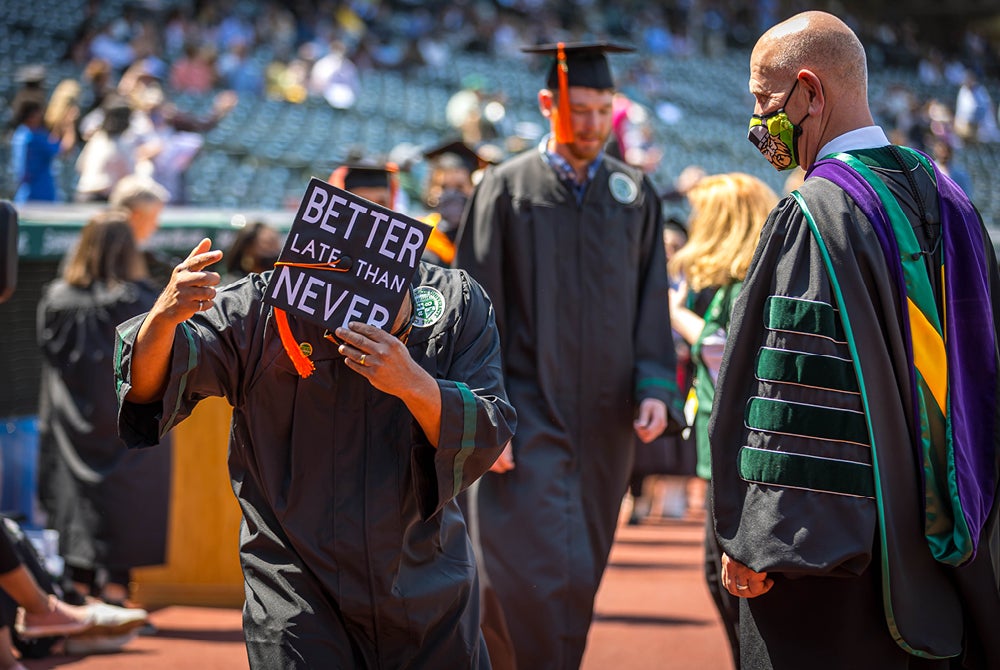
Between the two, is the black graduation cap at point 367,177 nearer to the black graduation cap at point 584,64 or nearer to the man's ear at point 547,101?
the man's ear at point 547,101

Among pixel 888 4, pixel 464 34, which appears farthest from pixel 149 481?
pixel 888 4

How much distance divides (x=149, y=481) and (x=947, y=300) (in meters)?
4.77

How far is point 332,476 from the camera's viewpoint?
9.86 ft

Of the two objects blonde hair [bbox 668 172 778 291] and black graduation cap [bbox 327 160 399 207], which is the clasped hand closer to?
blonde hair [bbox 668 172 778 291]

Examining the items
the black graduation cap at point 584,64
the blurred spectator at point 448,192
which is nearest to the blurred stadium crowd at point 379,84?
the blurred spectator at point 448,192

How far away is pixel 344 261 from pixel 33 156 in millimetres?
8010

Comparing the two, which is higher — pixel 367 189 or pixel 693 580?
pixel 367 189

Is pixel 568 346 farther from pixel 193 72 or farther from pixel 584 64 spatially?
pixel 193 72

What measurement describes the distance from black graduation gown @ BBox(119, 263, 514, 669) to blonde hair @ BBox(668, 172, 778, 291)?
2034mm

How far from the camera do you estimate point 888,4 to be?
4100 cm

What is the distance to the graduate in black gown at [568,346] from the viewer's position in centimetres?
454

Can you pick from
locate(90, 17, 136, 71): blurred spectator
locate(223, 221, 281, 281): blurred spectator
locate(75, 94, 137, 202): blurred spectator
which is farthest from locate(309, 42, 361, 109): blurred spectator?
locate(223, 221, 281, 281): blurred spectator

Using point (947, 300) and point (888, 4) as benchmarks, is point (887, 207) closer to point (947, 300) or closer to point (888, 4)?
point (947, 300)

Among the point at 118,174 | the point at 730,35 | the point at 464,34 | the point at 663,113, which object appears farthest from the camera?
the point at 730,35
